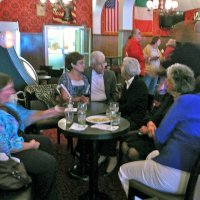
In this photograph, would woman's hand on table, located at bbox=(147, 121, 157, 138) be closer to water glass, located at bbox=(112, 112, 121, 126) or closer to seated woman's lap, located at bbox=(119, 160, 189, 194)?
water glass, located at bbox=(112, 112, 121, 126)

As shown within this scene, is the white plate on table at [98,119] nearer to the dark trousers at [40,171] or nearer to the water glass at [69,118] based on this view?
the water glass at [69,118]

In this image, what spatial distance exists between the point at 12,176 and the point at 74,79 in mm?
1877

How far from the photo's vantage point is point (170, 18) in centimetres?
983

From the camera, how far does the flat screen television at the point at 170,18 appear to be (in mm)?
9701

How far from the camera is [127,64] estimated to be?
3186 mm

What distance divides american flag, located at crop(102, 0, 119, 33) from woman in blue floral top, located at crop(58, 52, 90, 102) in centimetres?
692

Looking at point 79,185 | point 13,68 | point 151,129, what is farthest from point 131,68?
point 13,68

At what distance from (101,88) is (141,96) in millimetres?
716

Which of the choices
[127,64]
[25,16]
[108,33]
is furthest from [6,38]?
[108,33]

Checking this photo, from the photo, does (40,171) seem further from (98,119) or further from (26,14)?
(26,14)

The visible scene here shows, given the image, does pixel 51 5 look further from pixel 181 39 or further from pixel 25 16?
pixel 181 39

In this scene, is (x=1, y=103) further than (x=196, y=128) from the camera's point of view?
Yes

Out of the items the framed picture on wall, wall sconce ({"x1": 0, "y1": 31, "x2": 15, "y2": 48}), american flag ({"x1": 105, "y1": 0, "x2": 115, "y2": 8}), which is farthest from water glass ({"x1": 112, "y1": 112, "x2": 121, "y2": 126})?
american flag ({"x1": 105, "y1": 0, "x2": 115, "y2": 8})

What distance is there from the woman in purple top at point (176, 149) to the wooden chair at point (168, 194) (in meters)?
0.03
